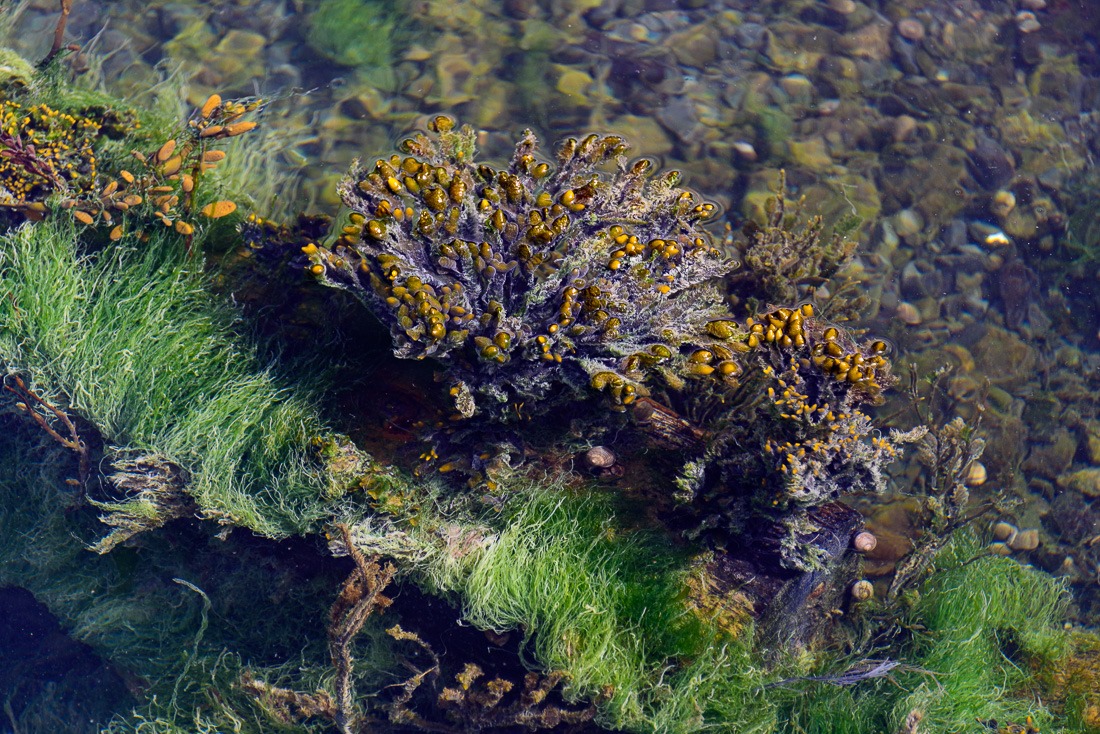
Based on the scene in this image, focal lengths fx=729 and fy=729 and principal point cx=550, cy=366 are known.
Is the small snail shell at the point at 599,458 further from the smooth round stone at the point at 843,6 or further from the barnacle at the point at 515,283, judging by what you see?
the smooth round stone at the point at 843,6

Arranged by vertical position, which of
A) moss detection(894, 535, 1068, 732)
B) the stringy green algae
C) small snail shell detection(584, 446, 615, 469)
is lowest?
moss detection(894, 535, 1068, 732)

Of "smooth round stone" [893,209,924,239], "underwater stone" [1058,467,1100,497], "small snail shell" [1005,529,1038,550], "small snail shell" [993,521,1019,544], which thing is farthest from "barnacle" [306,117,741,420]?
"underwater stone" [1058,467,1100,497]

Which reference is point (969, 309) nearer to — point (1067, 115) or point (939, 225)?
point (939, 225)

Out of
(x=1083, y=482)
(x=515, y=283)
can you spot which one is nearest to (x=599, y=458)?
(x=515, y=283)

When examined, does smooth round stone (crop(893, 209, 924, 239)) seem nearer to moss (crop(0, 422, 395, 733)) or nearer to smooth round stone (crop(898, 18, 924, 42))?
smooth round stone (crop(898, 18, 924, 42))

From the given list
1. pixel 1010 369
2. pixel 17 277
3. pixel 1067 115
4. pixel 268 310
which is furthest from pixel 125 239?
pixel 1067 115

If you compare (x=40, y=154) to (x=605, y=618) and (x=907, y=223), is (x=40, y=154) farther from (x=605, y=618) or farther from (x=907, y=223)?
(x=907, y=223)
